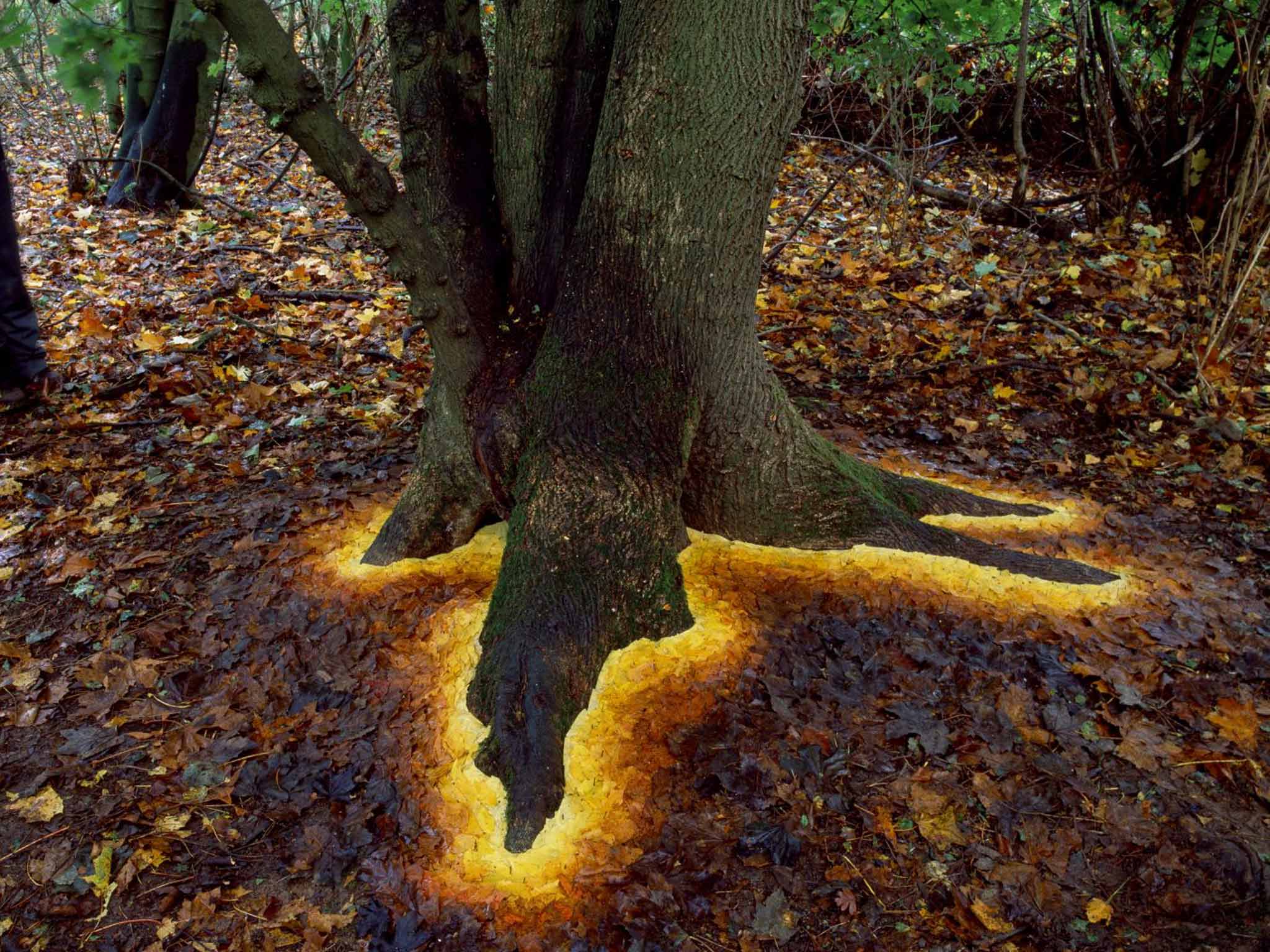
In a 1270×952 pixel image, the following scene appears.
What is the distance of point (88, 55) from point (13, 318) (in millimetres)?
3128

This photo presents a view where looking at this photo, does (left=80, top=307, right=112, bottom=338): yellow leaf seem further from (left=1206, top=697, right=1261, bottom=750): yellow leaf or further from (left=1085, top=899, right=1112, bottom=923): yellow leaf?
(left=1206, top=697, right=1261, bottom=750): yellow leaf

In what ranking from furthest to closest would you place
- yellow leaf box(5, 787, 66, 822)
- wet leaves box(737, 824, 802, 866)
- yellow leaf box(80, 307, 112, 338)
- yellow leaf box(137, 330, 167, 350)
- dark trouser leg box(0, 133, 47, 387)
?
yellow leaf box(80, 307, 112, 338), yellow leaf box(137, 330, 167, 350), dark trouser leg box(0, 133, 47, 387), yellow leaf box(5, 787, 66, 822), wet leaves box(737, 824, 802, 866)

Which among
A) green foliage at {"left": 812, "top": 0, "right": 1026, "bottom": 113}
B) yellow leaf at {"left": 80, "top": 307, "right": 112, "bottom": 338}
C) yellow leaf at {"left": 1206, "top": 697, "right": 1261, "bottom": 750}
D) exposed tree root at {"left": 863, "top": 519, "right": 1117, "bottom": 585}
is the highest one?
green foliage at {"left": 812, "top": 0, "right": 1026, "bottom": 113}

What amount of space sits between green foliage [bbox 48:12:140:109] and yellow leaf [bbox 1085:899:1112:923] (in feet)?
12.0

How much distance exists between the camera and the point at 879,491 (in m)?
3.80

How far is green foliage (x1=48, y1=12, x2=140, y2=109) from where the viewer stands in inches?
95.0

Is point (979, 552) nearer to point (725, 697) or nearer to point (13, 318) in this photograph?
point (725, 697)

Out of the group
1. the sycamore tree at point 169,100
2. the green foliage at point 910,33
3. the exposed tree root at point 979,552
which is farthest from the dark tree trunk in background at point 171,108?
the exposed tree root at point 979,552

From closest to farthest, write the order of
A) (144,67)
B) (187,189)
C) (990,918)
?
(990,918) < (187,189) < (144,67)

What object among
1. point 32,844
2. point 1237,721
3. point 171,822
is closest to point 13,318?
point 32,844

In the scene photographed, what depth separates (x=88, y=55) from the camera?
247cm

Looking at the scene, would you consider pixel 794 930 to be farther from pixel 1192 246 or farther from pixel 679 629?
pixel 1192 246

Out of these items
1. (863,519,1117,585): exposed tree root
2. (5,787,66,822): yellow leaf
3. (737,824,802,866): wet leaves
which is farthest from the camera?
(863,519,1117,585): exposed tree root

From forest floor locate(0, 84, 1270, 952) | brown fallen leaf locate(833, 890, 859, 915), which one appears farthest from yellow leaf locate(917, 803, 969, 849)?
brown fallen leaf locate(833, 890, 859, 915)
